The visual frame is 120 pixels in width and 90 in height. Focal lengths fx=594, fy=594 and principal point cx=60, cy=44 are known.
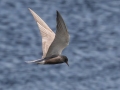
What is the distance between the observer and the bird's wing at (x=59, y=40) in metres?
10.2

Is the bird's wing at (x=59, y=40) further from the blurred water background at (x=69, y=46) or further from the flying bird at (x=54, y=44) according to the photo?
the blurred water background at (x=69, y=46)

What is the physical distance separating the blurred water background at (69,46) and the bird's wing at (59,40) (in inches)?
239

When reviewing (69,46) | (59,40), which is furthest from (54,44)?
(69,46)

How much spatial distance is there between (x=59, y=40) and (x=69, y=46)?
807 cm

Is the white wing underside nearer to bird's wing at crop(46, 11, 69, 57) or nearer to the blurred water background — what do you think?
bird's wing at crop(46, 11, 69, 57)

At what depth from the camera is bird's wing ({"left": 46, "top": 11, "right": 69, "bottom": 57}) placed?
10195 mm

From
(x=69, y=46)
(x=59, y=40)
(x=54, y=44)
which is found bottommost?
(x=69, y=46)

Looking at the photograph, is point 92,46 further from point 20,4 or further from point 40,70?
point 20,4

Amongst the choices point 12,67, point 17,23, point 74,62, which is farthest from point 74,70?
point 17,23

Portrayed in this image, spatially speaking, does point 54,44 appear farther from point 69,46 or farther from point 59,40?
point 69,46

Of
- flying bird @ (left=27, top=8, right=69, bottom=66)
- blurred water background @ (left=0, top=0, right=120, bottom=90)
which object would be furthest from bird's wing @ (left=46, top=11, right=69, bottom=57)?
blurred water background @ (left=0, top=0, right=120, bottom=90)

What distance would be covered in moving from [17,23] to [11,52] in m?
1.80

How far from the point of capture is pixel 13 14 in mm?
20219

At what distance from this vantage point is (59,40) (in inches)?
424
